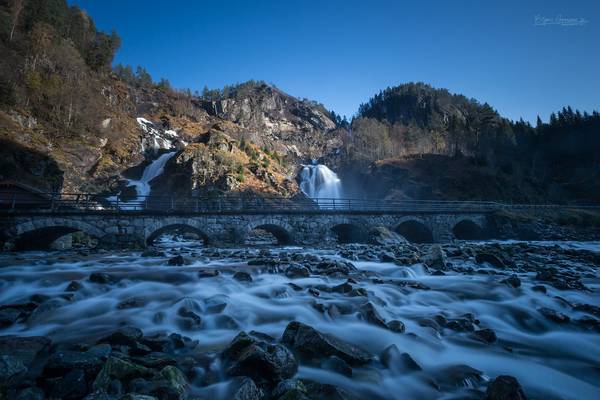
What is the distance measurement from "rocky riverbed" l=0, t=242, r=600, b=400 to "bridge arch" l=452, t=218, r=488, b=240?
23.6m

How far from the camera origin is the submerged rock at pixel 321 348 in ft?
13.1

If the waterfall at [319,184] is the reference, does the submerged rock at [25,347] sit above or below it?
below

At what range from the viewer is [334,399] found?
2920 millimetres

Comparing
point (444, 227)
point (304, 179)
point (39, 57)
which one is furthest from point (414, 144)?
point (39, 57)

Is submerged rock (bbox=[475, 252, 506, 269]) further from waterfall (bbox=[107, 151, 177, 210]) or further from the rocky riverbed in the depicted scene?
waterfall (bbox=[107, 151, 177, 210])

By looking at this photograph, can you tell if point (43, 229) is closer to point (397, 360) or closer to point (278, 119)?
point (397, 360)

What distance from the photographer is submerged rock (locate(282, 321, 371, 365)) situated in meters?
4.00

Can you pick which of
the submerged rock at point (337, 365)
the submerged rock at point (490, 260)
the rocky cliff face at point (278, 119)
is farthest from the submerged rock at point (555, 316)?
the rocky cliff face at point (278, 119)

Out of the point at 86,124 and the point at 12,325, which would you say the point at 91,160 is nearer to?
the point at 86,124

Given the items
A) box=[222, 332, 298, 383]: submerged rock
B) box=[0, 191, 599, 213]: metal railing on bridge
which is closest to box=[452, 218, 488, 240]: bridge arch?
box=[0, 191, 599, 213]: metal railing on bridge

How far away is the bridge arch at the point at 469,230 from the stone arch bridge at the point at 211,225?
272 centimetres

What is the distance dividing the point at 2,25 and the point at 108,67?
35378mm

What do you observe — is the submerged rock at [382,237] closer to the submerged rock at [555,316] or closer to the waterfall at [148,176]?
the submerged rock at [555,316]

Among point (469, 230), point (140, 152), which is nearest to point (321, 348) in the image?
point (469, 230)
